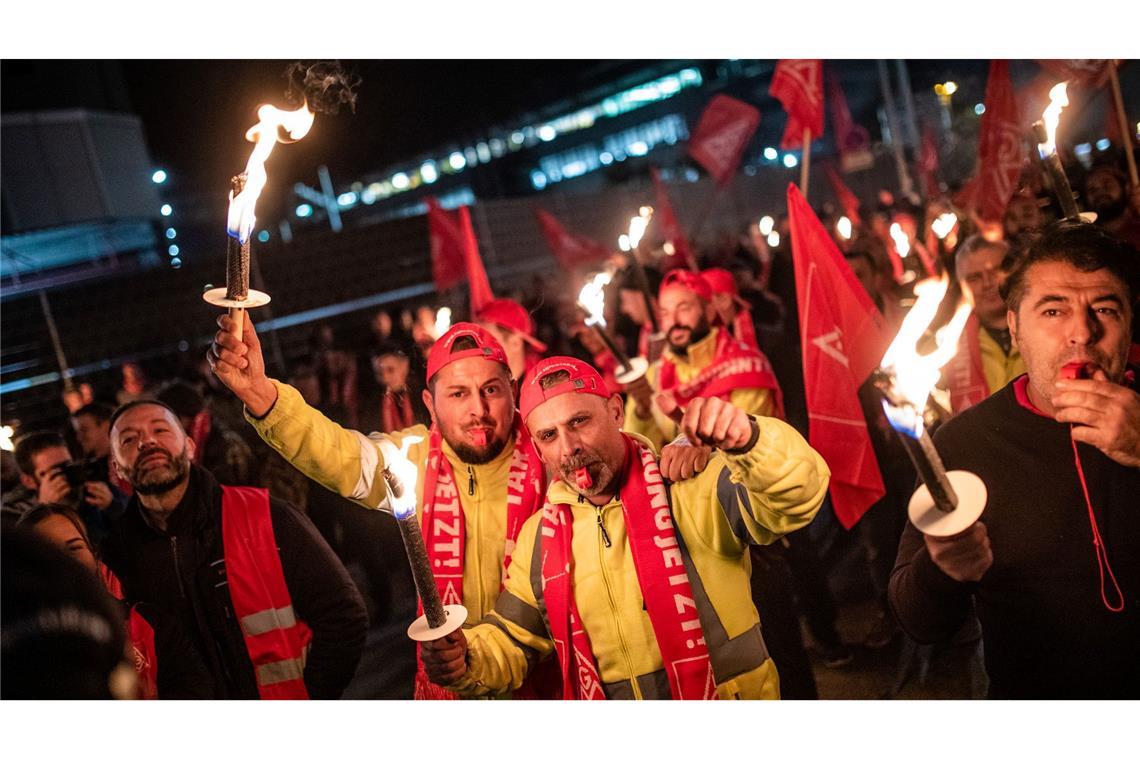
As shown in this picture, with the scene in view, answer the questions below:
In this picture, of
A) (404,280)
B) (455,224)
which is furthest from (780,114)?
(455,224)

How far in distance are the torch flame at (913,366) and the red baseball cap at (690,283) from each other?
2702 millimetres

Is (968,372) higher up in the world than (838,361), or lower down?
lower down

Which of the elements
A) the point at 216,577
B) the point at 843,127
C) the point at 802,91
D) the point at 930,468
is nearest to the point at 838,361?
the point at 930,468

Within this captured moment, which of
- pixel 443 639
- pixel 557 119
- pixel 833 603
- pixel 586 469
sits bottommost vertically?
pixel 833 603

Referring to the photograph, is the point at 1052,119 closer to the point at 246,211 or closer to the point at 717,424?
the point at 717,424

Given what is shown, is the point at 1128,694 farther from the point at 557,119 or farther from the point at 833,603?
the point at 557,119

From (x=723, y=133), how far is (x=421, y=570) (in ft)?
25.8

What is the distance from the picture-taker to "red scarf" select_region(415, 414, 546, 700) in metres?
3.23

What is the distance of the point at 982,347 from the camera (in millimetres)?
4188

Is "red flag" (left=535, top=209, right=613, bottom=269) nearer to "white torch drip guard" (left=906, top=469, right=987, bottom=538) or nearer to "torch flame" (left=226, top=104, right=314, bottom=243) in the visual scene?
"torch flame" (left=226, top=104, right=314, bottom=243)

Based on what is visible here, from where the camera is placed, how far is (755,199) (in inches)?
1064

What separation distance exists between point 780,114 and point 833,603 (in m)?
45.2

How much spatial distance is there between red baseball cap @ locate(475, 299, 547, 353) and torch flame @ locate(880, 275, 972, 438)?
317 centimetres

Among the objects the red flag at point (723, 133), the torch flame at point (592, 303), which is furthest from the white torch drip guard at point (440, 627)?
the red flag at point (723, 133)
